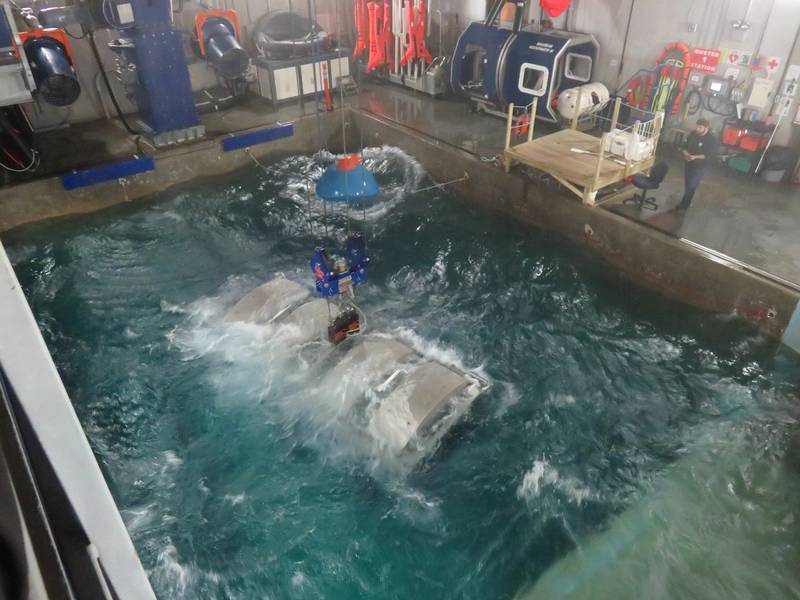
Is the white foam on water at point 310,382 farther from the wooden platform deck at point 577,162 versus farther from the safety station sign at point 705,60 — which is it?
the safety station sign at point 705,60

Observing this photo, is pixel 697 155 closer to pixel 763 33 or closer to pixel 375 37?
pixel 763 33

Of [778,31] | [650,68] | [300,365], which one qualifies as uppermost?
[778,31]

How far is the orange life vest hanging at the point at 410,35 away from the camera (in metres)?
9.55

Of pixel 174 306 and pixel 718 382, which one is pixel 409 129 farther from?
pixel 718 382

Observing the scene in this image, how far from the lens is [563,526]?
4.09 m

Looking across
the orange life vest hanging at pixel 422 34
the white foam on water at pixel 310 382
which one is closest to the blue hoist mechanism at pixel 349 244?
the white foam on water at pixel 310 382

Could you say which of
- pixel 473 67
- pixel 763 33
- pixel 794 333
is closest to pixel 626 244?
pixel 794 333

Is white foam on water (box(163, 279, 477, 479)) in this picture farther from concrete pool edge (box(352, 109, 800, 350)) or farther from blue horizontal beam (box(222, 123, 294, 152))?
blue horizontal beam (box(222, 123, 294, 152))

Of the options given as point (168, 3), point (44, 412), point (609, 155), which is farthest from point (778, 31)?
point (44, 412)

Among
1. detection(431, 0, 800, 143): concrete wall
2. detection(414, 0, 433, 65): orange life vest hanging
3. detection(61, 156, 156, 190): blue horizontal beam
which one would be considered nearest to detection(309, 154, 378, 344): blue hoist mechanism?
detection(61, 156, 156, 190): blue horizontal beam

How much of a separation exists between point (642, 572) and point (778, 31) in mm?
6393

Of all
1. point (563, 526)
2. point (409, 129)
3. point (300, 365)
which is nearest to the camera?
point (563, 526)

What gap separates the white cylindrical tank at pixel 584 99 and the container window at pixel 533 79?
13.2 inches

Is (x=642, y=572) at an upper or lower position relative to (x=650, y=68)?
lower
